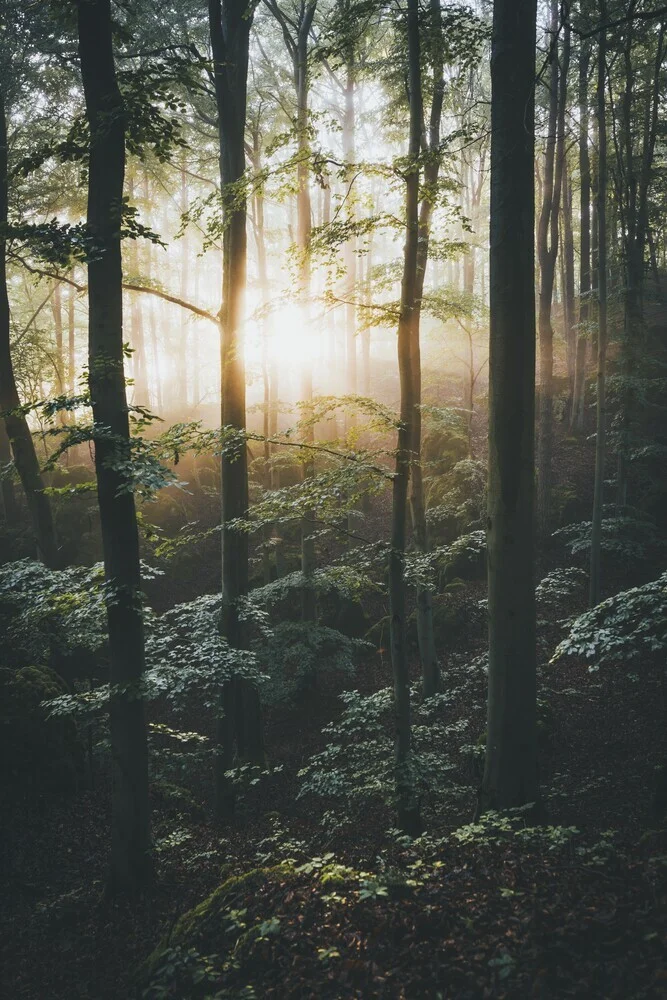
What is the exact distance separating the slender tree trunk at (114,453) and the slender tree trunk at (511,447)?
3730 mm

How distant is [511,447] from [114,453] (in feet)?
13.1

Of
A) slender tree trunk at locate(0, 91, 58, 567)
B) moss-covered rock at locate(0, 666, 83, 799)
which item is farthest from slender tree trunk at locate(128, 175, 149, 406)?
moss-covered rock at locate(0, 666, 83, 799)

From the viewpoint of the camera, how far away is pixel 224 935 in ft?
13.6

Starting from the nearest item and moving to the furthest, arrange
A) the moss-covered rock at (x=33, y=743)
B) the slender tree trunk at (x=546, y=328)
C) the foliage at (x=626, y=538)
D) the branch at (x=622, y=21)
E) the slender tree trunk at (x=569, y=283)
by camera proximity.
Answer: the branch at (x=622, y=21)
the moss-covered rock at (x=33, y=743)
the foliage at (x=626, y=538)
the slender tree trunk at (x=546, y=328)
the slender tree trunk at (x=569, y=283)

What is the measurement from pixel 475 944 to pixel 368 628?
32.6ft

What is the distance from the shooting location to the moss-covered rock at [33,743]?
7254 millimetres

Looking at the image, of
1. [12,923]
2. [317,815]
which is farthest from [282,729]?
[12,923]

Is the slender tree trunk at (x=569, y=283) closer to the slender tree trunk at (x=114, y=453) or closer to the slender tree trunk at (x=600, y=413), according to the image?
the slender tree trunk at (x=600, y=413)

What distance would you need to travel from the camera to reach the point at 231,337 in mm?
8070

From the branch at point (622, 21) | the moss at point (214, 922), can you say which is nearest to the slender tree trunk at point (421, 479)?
the moss at point (214, 922)

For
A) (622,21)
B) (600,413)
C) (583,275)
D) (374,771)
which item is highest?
(583,275)

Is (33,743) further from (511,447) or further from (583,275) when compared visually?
(583,275)

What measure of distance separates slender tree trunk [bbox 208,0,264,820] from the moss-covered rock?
218 cm

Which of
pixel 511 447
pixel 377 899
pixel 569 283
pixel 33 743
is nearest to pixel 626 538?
pixel 511 447
